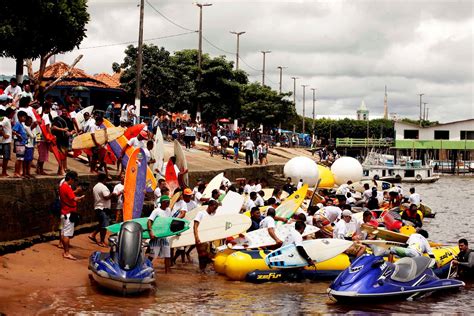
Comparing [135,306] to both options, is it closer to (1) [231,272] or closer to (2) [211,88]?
(1) [231,272]

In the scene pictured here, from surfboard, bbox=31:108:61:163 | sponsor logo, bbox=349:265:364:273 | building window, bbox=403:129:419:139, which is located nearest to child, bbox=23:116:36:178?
surfboard, bbox=31:108:61:163

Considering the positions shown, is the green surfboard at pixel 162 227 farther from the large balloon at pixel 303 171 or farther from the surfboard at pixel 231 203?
the large balloon at pixel 303 171

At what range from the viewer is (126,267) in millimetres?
12992

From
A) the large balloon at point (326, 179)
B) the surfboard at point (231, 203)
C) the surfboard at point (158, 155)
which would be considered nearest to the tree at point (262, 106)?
the large balloon at point (326, 179)

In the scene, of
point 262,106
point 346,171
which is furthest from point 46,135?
point 262,106

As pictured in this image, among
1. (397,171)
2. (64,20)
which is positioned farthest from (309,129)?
(64,20)

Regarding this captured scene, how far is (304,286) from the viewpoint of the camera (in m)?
15.5

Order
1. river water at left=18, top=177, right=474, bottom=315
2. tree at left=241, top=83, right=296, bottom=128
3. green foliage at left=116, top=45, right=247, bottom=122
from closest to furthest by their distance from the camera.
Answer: river water at left=18, top=177, right=474, bottom=315 < green foliage at left=116, top=45, right=247, bottom=122 < tree at left=241, top=83, right=296, bottom=128

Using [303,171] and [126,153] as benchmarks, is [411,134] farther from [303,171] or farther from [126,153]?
[126,153]

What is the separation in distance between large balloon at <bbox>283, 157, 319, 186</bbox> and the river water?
2047cm

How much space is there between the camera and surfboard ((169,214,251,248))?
1627 cm

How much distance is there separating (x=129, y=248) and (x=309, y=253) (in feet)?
14.5

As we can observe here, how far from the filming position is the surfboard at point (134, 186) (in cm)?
1822

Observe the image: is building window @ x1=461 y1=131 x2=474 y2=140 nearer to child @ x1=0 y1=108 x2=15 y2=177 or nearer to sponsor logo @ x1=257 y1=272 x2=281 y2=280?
sponsor logo @ x1=257 y1=272 x2=281 y2=280
